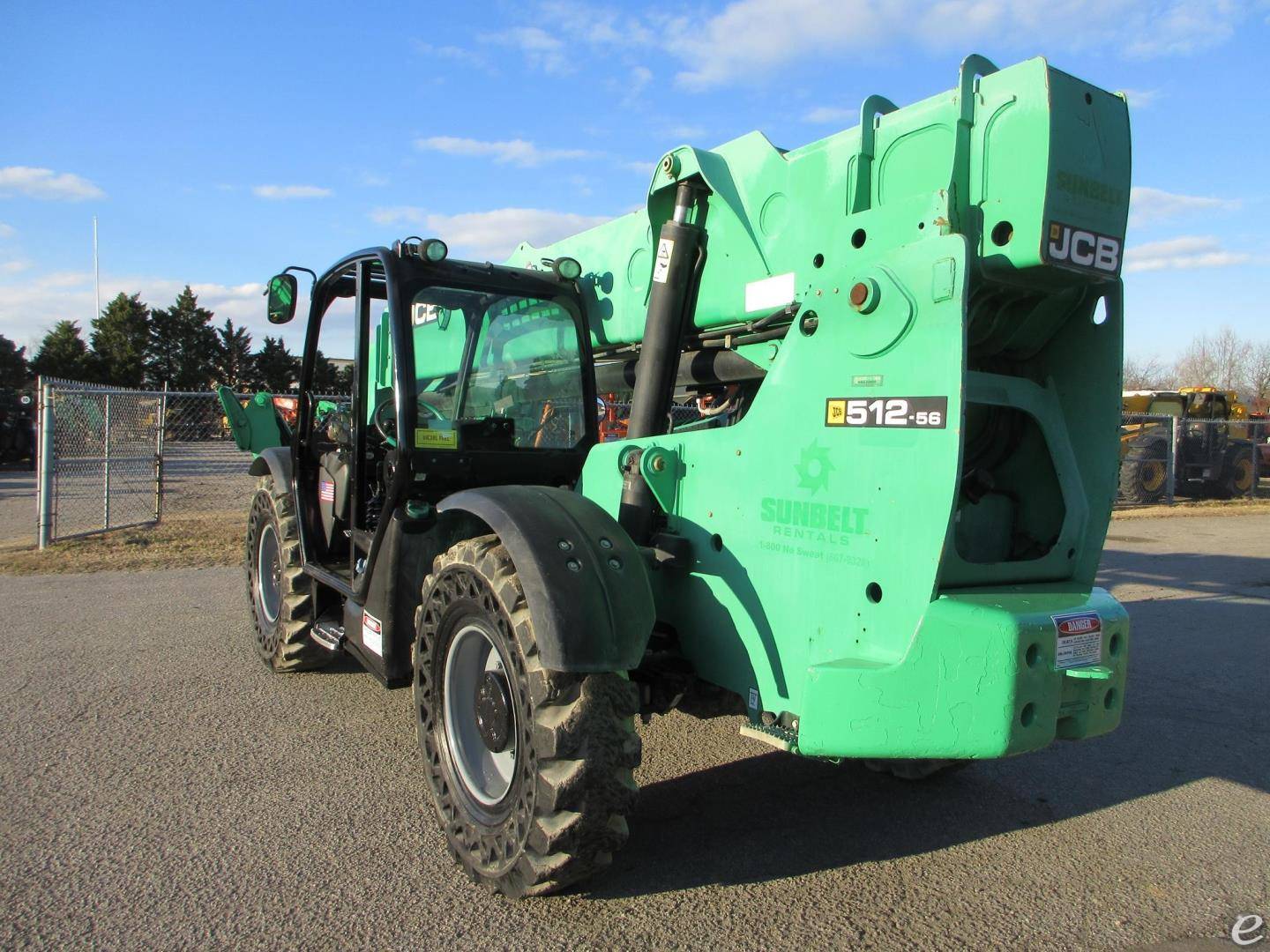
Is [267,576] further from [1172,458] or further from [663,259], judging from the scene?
[1172,458]

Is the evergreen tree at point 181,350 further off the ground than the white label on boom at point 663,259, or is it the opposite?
the evergreen tree at point 181,350

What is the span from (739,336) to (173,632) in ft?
16.5

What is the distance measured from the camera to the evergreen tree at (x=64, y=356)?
135 feet

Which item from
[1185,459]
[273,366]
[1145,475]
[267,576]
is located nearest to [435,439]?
[267,576]

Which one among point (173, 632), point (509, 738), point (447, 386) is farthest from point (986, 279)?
point (173, 632)

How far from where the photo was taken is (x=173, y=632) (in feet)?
21.5

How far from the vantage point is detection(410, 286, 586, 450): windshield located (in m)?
4.30

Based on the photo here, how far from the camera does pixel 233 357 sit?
4666 centimetres

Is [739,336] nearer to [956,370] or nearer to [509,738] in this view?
[956,370]

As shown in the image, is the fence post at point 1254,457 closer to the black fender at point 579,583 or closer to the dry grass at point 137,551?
the dry grass at point 137,551

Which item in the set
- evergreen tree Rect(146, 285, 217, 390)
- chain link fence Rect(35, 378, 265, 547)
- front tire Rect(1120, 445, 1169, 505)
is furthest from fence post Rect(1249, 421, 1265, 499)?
evergreen tree Rect(146, 285, 217, 390)

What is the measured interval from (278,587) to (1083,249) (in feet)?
16.3

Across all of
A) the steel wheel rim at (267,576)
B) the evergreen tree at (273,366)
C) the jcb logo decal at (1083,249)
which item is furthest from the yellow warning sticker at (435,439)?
the evergreen tree at (273,366)

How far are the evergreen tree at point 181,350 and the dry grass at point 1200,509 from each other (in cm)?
4135
